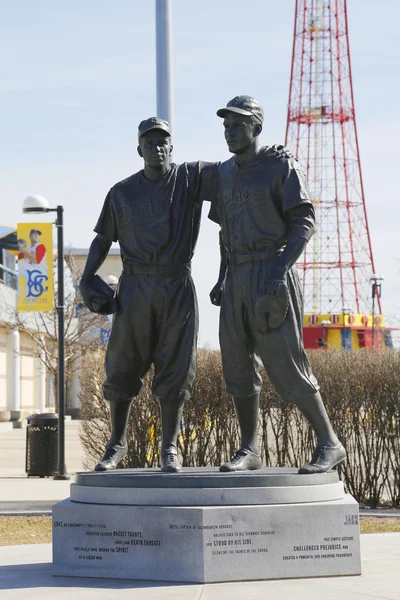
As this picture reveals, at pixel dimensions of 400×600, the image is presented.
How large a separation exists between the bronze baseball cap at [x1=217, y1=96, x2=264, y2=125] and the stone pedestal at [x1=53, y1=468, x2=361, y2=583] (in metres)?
2.45

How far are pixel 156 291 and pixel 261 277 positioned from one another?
0.79m

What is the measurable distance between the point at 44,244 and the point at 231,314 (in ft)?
38.5

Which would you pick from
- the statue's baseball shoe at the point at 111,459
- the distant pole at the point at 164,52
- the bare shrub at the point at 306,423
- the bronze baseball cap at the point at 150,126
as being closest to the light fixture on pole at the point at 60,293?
the bare shrub at the point at 306,423

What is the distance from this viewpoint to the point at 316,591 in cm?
684

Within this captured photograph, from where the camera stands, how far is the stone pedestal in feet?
23.4

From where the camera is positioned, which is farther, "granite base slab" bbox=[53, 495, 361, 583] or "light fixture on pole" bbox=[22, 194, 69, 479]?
"light fixture on pole" bbox=[22, 194, 69, 479]

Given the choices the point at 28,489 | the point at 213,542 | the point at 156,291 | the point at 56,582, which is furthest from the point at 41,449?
the point at 213,542

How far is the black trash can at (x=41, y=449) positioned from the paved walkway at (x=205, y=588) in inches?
420

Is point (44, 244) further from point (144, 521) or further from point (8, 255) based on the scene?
point (8, 255)

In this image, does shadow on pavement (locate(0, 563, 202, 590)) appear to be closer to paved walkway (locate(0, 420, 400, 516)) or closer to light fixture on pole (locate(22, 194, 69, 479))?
paved walkway (locate(0, 420, 400, 516))

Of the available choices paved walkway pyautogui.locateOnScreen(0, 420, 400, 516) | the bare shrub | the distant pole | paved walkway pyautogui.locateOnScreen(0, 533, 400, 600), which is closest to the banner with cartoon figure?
paved walkway pyautogui.locateOnScreen(0, 420, 400, 516)

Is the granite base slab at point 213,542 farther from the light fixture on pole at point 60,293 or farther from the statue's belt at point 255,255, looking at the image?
the light fixture on pole at point 60,293

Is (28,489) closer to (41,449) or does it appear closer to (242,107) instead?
(41,449)

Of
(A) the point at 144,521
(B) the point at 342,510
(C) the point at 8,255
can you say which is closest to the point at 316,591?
(B) the point at 342,510
